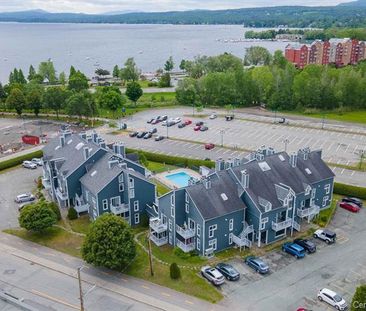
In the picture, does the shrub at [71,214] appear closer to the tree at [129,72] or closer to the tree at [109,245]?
the tree at [109,245]

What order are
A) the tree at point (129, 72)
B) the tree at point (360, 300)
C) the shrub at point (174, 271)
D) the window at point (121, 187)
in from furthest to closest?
the tree at point (129, 72) < the window at point (121, 187) < the shrub at point (174, 271) < the tree at point (360, 300)

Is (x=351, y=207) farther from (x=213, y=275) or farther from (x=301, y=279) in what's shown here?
(x=213, y=275)

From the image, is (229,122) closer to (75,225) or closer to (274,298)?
(75,225)

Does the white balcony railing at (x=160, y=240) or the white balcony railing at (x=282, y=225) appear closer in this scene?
the white balcony railing at (x=282, y=225)

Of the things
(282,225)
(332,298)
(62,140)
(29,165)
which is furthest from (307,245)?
(29,165)

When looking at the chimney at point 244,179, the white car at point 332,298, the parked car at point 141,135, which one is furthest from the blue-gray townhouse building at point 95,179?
the parked car at point 141,135

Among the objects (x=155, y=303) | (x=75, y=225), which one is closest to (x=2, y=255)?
(x=75, y=225)

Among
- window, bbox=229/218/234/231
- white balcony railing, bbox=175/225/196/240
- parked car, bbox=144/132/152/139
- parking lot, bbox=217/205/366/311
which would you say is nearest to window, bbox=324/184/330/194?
parking lot, bbox=217/205/366/311
